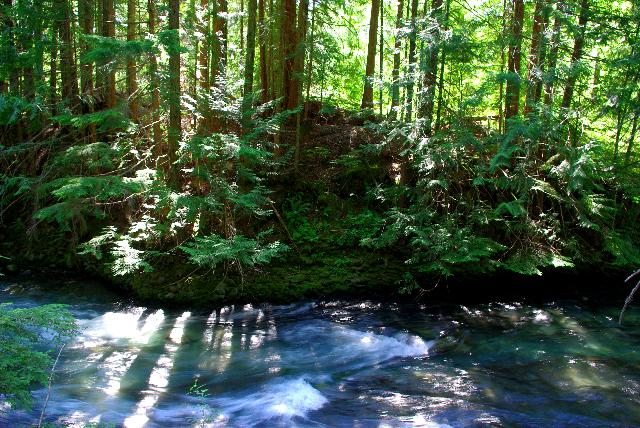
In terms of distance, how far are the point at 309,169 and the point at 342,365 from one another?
609cm

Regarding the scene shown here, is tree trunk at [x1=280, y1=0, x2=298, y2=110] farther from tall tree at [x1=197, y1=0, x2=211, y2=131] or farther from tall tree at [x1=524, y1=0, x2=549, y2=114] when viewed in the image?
tall tree at [x1=524, y1=0, x2=549, y2=114]

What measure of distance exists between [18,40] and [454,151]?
432 inches

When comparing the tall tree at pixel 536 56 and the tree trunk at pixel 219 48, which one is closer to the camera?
the tall tree at pixel 536 56

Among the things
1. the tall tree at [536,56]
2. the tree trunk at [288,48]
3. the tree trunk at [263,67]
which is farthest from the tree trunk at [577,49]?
the tree trunk at [263,67]

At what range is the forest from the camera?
9.26 m

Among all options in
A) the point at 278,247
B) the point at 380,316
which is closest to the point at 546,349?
the point at 380,316

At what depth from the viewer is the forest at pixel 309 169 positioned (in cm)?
926

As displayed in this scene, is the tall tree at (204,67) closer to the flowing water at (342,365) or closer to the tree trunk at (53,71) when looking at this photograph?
the tree trunk at (53,71)

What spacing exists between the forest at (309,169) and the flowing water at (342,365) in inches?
34.8

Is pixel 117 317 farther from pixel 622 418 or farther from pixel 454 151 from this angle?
pixel 622 418

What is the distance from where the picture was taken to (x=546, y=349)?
26.4 ft

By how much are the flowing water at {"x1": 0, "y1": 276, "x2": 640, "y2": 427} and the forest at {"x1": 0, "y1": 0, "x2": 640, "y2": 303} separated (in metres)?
0.88

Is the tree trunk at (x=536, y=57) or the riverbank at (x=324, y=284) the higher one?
the tree trunk at (x=536, y=57)

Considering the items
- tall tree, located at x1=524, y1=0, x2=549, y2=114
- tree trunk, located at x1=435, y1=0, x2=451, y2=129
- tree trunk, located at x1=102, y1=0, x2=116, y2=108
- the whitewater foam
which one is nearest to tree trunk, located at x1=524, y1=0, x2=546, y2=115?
tall tree, located at x1=524, y1=0, x2=549, y2=114
